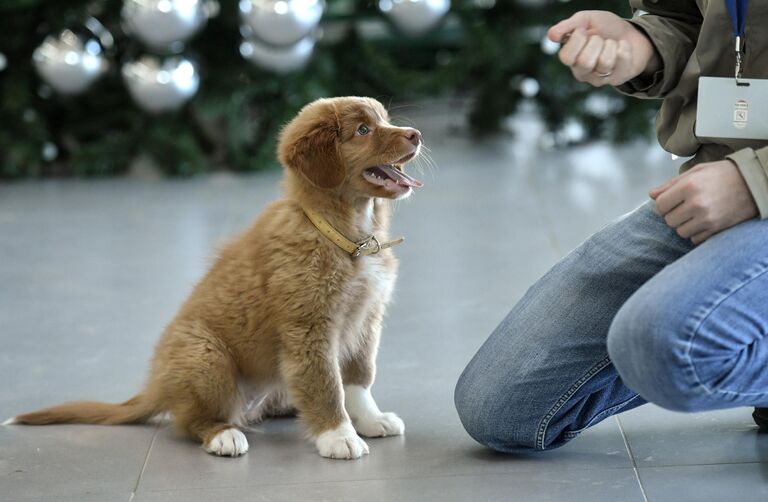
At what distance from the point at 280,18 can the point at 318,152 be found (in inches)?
104

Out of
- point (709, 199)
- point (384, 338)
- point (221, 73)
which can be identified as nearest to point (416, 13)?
point (221, 73)

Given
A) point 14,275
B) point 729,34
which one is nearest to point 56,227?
point 14,275

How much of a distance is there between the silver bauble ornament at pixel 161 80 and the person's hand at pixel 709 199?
3.48 metres

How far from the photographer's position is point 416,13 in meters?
5.17

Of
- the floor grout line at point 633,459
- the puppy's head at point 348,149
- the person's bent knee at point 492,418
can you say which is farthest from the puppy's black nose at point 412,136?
the floor grout line at point 633,459

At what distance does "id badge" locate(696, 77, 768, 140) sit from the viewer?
1.92 metres

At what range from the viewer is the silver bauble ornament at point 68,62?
16.3 feet

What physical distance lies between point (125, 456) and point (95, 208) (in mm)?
2693

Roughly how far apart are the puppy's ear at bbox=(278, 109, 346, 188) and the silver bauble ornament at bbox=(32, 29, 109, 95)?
9.95ft

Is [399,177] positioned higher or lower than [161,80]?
higher

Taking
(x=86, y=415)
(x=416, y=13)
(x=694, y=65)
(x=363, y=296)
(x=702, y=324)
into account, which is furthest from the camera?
(x=416, y=13)

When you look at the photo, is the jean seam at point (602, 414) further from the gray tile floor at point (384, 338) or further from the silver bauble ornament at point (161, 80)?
the silver bauble ornament at point (161, 80)

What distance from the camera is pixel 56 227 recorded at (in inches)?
175

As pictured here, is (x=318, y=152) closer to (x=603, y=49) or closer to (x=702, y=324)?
(x=603, y=49)
